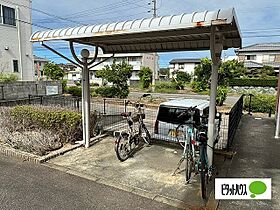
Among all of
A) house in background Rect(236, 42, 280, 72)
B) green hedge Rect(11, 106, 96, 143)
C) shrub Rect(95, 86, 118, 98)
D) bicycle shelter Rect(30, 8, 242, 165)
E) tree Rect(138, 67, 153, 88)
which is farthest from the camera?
house in background Rect(236, 42, 280, 72)

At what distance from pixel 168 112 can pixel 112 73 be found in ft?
44.8

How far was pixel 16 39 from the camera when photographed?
16.3 metres

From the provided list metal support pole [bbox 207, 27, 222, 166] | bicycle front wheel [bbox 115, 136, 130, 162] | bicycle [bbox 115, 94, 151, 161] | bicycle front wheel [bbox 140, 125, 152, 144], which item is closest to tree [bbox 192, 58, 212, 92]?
bicycle front wheel [bbox 140, 125, 152, 144]

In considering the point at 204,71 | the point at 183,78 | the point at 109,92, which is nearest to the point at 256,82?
the point at 183,78

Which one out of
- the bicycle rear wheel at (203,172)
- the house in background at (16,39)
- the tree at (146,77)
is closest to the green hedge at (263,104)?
the bicycle rear wheel at (203,172)

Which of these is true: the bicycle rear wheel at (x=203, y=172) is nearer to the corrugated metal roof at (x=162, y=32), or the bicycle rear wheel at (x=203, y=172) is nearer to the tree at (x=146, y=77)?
the corrugated metal roof at (x=162, y=32)

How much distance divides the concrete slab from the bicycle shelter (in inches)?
26.1

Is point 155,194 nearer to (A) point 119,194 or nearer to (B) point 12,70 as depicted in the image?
(A) point 119,194

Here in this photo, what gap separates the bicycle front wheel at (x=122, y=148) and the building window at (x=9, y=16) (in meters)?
15.4

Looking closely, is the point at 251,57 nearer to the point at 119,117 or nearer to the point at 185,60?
the point at 185,60

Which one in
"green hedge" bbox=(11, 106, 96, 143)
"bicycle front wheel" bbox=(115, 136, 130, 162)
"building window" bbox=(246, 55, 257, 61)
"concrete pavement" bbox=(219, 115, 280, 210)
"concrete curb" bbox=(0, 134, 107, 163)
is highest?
"building window" bbox=(246, 55, 257, 61)

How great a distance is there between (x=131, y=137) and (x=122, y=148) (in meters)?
0.41

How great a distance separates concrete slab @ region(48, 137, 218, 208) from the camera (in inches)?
136

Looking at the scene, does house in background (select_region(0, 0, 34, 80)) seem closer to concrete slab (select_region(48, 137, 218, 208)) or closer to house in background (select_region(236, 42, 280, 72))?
concrete slab (select_region(48, 137, 218, 208))
